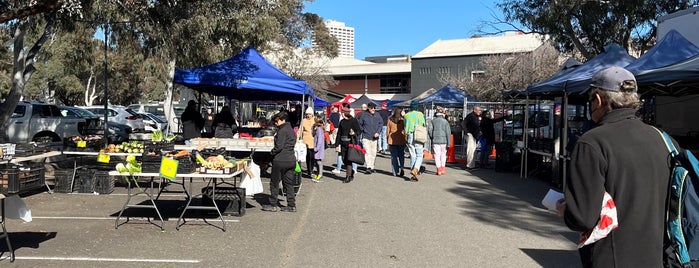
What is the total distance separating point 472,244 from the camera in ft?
23.2

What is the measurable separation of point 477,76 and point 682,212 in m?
40.5

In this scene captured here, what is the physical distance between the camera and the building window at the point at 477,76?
131ft

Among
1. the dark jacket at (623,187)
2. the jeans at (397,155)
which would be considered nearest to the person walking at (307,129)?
the jeans at (397,155)

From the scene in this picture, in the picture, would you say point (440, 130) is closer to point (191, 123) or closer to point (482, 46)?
point (191, 123)

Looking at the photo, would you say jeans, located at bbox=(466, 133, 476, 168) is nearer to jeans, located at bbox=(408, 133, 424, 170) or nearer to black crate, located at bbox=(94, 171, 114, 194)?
jeans, located at bbox=(408, 133, 424, 170)

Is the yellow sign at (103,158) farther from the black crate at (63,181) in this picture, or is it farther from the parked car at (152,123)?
the parked car at (152,123)

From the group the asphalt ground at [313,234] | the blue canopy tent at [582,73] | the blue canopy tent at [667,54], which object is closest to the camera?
the asphalt ground at [313,234]

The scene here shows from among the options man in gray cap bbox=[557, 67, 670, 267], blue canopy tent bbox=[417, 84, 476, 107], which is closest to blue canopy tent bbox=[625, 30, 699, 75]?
man in gray cap bbox=[557, 67, 670, 267]

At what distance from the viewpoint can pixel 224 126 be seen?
545 inches

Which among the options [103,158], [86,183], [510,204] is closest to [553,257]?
[510,204]

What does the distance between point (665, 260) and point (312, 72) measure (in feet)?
145

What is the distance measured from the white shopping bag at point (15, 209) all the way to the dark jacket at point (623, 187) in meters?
5.42

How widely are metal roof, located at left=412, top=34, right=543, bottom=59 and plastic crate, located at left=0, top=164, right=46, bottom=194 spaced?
3776 cm

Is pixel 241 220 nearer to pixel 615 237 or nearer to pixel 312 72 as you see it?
pixel 615 237
